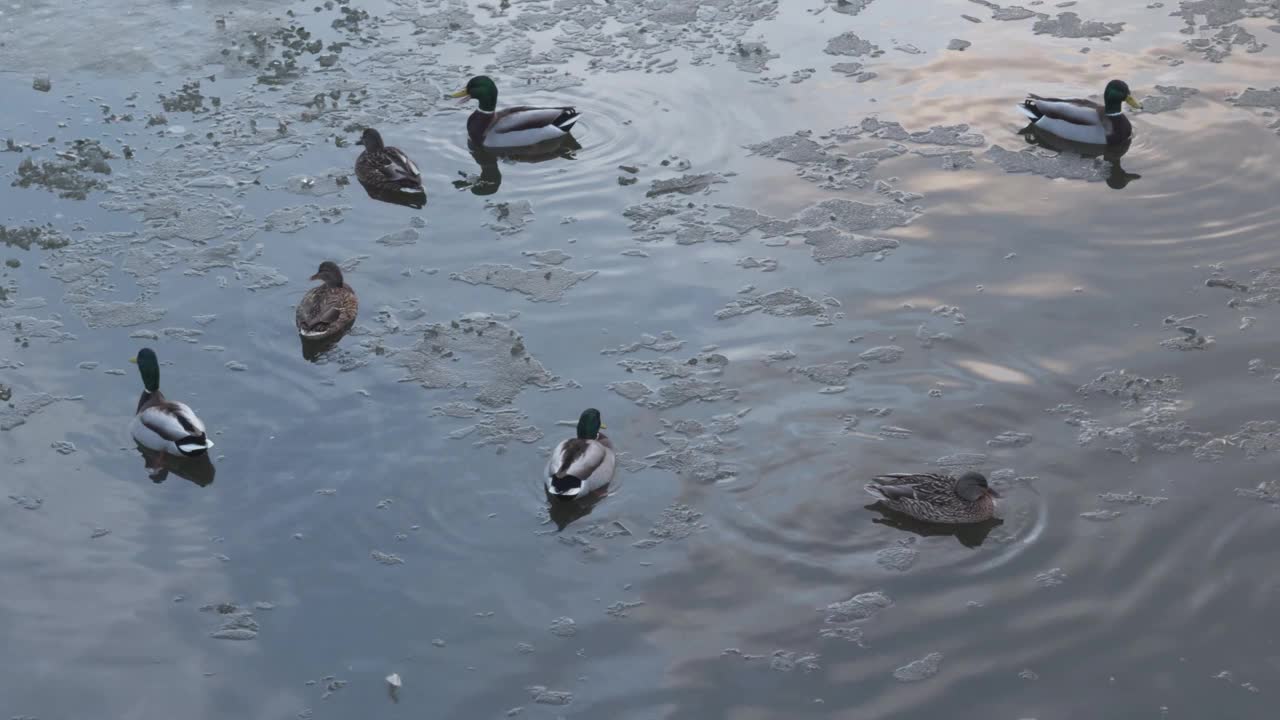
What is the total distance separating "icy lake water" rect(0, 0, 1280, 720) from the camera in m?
8.14

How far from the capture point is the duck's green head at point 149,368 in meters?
10.3

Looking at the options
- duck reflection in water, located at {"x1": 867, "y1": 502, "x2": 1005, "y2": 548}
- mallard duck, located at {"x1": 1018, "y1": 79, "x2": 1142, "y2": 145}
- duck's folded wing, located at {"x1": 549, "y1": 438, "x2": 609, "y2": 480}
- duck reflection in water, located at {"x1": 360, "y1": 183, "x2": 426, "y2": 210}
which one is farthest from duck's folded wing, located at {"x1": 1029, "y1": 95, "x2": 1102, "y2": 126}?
duck's folded wing, located at {"x1": 549, "y1": 438, "x2": 609, "y2": 480}

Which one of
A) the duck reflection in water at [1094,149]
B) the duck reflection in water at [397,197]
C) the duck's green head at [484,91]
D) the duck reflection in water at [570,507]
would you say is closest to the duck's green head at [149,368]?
the duck reflection in water at [570,507]

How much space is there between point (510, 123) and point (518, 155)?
35 centimetres

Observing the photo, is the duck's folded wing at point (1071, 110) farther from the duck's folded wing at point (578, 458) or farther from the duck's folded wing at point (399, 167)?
the duck's folded wing at point (578, 458)

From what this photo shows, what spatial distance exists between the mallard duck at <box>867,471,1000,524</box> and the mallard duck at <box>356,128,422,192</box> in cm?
644

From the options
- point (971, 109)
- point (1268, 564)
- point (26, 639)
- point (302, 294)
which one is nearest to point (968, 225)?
point (971, 109)

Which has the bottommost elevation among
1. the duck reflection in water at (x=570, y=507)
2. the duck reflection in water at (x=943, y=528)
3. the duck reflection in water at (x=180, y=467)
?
the duck reflection in water at (x=180, y=467)

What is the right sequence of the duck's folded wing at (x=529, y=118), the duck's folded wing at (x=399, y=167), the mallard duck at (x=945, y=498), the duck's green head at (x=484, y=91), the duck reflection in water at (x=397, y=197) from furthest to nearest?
the duck's green head at (x=484, y=91), the duck's folded wing at (x=529, y=118), the duck reflection in water at (x=397, y=197), the duck's folded wing at (x=399, y=167), the mallard duck at (x=945, y=498)

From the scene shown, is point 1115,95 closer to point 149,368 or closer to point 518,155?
point 518,155

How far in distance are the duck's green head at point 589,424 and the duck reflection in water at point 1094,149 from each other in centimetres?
650

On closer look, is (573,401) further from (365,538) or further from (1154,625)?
(1154,625)

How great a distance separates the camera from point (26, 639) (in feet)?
27.8

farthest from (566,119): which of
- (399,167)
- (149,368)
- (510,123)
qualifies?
(149,368)
